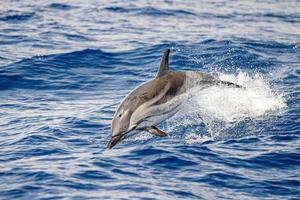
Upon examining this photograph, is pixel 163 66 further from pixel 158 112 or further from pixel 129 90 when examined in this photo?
pixel 129 90

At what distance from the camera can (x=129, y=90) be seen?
47.3ft

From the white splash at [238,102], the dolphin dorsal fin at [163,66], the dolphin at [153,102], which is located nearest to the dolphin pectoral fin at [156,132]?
the dolphin at [153,102]

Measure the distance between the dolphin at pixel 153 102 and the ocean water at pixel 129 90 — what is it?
282mm

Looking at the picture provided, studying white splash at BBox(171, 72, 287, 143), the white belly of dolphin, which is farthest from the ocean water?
the white belly of dolphin

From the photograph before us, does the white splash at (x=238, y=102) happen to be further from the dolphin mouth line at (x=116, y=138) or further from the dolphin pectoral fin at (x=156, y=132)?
the dolphin mouth line at (x=116, y=138)

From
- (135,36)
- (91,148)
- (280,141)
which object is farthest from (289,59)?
(91,148)

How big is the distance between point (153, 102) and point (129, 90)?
483cm

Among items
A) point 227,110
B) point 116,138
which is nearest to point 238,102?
point 227,110

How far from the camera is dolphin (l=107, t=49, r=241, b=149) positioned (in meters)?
9.02

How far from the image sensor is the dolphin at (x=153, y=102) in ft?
29.6

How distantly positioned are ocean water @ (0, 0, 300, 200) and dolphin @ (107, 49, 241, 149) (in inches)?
11.1

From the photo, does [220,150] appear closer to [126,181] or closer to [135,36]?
[126,181]

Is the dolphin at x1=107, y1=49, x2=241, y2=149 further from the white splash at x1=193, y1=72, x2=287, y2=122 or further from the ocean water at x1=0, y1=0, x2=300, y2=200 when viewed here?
the white splash at x1=193, y1=72, x2=287, y2=122

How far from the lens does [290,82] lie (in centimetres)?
1452
